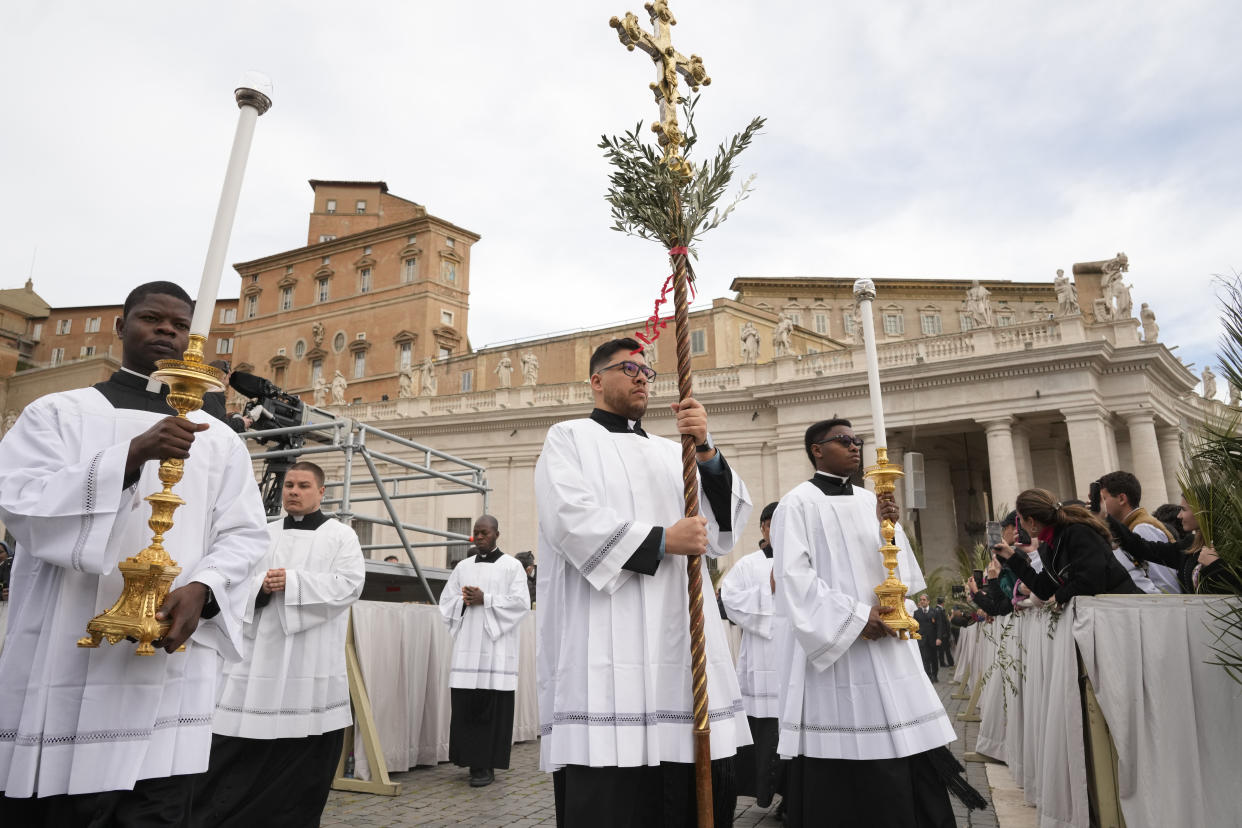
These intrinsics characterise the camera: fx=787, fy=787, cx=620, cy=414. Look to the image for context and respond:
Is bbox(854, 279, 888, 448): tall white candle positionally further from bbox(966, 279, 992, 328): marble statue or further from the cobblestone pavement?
bbox(966, 279, 992, 328): marble statue

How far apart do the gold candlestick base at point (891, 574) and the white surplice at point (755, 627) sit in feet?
10.0

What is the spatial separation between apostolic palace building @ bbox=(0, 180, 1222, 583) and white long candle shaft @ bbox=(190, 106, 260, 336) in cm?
1204

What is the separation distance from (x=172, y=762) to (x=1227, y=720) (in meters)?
5.02

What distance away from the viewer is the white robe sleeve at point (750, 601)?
801cm

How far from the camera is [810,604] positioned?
184 inches

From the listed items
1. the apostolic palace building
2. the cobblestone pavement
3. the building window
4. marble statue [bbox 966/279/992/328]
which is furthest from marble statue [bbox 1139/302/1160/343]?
the cobblestone pavement

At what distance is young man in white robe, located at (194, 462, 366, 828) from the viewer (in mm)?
5332

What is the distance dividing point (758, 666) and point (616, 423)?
4.80 meters

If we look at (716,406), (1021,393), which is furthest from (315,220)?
(1021,393)

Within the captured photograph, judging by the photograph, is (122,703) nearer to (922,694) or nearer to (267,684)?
(267,684)

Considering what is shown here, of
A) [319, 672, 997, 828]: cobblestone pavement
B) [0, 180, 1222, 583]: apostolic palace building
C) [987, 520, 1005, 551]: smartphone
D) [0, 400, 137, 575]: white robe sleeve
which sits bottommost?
[319, 672, 997, 828]: cobblestone pavement

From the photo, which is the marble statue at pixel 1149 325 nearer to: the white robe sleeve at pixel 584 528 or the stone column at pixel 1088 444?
the stone column at pixel 1088 444

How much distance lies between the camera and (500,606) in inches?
352

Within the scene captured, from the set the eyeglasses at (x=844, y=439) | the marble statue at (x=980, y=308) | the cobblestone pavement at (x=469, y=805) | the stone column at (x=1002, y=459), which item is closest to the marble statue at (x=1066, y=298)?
the marble statue at (x=980, y=308)
